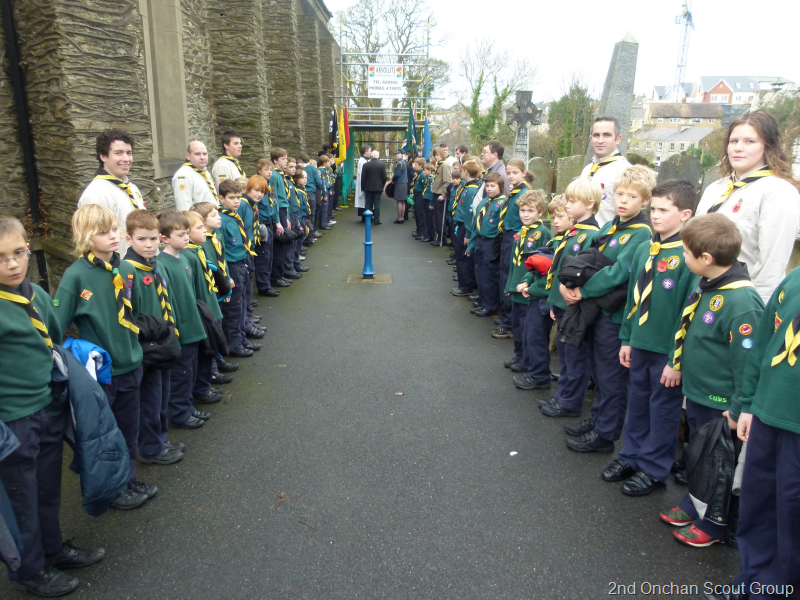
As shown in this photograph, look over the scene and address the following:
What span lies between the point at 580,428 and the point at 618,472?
66cm

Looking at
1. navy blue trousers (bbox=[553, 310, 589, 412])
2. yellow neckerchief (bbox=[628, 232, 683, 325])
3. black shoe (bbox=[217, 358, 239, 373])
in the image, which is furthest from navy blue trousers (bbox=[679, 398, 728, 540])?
black shoe (bbox=[217, 358, 239, 373])

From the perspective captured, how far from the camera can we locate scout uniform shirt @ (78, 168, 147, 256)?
4.53 metres

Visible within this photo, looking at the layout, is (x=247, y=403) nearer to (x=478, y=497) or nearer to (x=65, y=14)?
(x=478, y=497)

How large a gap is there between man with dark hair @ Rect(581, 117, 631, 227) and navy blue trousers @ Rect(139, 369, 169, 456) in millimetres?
3833

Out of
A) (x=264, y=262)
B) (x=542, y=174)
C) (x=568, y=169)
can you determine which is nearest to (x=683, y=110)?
(x=542, y=174)

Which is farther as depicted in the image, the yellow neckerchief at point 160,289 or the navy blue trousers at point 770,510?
the yellow neckerchief at point 160,289

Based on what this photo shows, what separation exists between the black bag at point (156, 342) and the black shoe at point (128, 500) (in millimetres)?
794

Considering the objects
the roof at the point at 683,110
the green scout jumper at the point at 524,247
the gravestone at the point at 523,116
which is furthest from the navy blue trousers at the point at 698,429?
the roof at the point at 683,110

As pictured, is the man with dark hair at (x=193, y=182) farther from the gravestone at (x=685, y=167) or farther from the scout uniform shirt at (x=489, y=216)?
the gravestone at (x=685, y=167)

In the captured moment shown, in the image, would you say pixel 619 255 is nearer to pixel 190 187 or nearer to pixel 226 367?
pixel 226 367

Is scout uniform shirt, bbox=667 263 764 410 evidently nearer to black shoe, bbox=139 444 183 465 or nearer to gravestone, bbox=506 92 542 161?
black shoe, bbox=139 444 183 465

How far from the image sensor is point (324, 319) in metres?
7.66

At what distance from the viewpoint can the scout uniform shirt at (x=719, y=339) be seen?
2.91m

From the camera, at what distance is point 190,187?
6.43 meters
